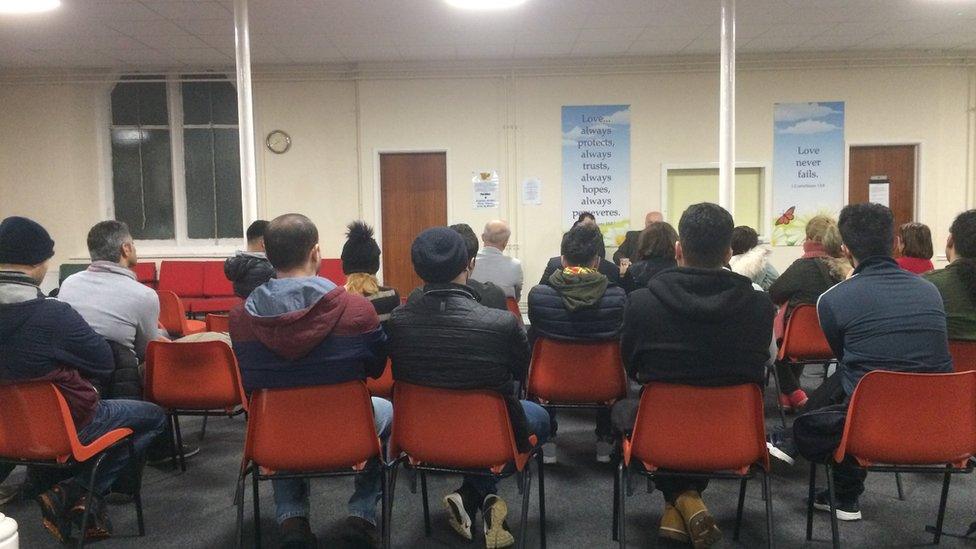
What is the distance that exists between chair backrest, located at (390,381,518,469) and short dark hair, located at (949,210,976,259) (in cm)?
197

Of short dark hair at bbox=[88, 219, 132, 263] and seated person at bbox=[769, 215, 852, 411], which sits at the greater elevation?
short dark hair at bbox=[88, 219, 132, 263]

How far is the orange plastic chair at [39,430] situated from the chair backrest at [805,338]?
3248 millimetres

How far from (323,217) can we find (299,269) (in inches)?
214

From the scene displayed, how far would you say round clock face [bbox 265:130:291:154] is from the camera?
7.25 m

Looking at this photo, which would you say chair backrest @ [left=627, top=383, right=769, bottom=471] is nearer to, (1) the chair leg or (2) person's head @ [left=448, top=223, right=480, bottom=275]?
(1) the chair leg

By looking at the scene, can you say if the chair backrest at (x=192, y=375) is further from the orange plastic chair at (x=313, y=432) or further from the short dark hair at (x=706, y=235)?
the short dark hair at (x=706, y=235)

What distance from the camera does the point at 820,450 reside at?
2088 mm

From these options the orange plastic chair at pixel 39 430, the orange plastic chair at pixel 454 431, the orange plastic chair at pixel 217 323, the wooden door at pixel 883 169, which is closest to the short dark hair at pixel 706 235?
the orange plastic chair at pixel 454 431

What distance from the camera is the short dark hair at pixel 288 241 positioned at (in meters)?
2.07

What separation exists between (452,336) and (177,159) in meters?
6.88

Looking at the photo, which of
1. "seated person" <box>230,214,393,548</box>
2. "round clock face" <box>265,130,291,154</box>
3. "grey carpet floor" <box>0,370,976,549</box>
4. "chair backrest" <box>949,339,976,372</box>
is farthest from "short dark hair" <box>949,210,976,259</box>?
"round clock face" <box>265,130,291,154</box>

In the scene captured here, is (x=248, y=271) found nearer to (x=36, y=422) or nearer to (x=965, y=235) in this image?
(x=36, y=422)

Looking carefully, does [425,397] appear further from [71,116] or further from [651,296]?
[71,116]

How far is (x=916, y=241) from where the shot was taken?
339 centimetres
